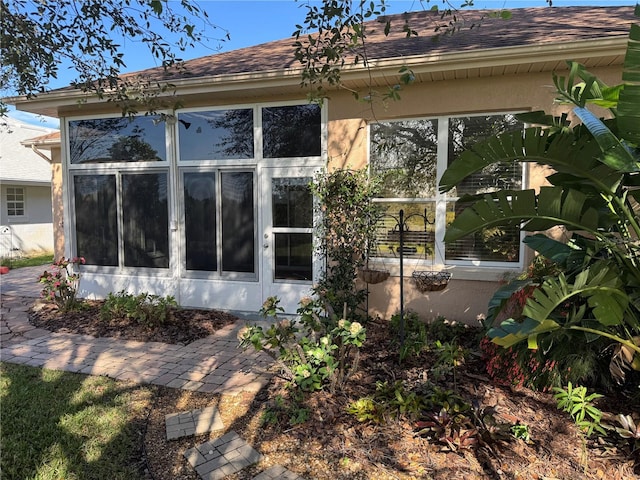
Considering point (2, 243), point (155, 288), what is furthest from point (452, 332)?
point (2, 243)

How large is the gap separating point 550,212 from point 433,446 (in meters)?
1.84

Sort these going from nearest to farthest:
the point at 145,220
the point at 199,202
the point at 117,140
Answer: the point at 199,202
the point at 145,220
the point at 117,140

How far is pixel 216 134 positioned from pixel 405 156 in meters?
3.02

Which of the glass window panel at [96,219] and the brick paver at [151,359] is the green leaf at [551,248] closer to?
the brick paver at [151,359]

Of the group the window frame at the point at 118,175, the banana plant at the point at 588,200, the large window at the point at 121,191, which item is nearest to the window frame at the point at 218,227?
the window frame at the point at 118,175

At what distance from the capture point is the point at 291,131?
6141 mm

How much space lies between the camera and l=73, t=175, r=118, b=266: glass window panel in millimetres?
7230

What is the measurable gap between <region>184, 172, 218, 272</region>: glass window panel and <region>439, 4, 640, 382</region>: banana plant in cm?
440

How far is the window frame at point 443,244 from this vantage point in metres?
→ 5.35

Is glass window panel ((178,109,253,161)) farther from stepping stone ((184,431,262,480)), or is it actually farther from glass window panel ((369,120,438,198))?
stepping stone ((184,431,262,480))

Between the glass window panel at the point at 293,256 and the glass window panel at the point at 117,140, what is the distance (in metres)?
2.54

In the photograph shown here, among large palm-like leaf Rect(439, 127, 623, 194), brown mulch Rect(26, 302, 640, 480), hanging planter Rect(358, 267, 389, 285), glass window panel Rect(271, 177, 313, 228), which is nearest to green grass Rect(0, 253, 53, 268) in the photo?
glass window panel Rect(271, 177, 313, 228)

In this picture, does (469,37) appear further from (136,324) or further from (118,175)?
(136,324)

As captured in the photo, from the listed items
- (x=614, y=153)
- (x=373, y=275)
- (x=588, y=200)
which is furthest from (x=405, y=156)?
(x=614, y=153)
